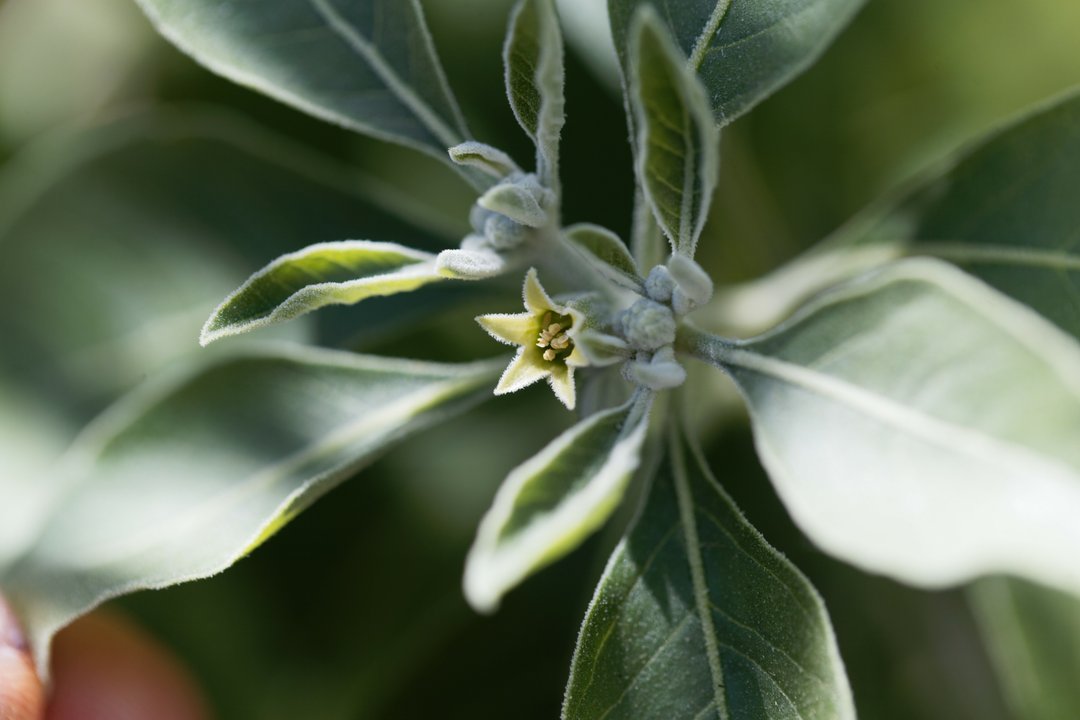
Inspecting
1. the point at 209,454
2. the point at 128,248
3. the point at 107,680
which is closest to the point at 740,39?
the point at 209,454

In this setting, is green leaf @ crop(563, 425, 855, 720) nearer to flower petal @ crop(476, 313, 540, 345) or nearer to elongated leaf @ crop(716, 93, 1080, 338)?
flower petal @ crop(476, 313, 540, 345)

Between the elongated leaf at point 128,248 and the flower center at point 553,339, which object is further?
the elongated leaf at point 128,248

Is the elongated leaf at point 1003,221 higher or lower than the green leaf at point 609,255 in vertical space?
lower

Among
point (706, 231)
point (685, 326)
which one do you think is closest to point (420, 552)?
point (706, 231)

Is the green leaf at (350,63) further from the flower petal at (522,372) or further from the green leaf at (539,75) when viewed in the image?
the flower petal at (522,372)

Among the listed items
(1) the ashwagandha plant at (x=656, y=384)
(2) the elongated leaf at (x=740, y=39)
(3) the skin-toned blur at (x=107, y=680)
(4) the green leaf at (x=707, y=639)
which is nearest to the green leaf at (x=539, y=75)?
(1) the ashwagandha plant at (x=656, y=384)

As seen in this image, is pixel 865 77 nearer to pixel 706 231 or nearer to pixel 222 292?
Result: pixel 706 231

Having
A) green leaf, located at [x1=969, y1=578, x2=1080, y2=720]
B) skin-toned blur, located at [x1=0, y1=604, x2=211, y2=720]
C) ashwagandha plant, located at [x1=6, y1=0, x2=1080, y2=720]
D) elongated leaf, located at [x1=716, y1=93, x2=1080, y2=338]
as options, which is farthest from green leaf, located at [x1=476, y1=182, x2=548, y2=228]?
skin-toned blur, located at [x1=0, y1=604, x2=211, y2=720]
